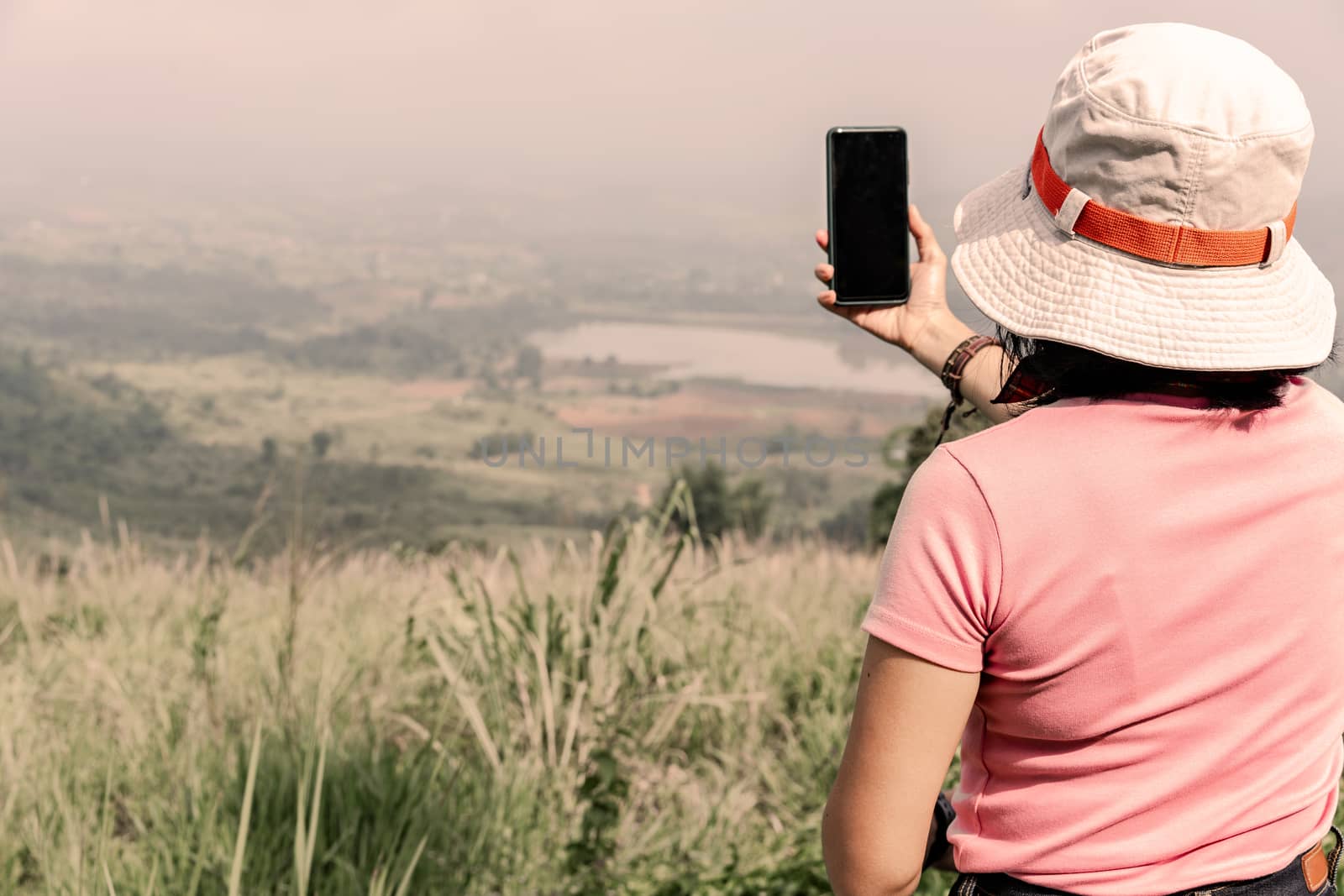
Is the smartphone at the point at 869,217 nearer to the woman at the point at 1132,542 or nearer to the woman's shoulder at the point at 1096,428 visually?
the woman at the point at 1132,542

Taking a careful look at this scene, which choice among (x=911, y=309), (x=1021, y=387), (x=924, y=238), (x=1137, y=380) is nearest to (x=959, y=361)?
(x=911, y=309)

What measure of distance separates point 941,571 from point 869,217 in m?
0.84

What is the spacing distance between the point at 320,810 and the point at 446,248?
14041 centimetres

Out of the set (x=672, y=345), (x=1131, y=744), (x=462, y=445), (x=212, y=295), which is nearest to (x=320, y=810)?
(x=1131, y=744)

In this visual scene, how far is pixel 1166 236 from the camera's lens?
1083 mm

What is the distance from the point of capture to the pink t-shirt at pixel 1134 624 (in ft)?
3.38

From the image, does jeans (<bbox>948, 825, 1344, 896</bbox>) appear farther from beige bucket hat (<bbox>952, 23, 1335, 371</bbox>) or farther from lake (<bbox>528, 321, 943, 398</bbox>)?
lake (<bbox>528, 321, 943, 398</bbox>)

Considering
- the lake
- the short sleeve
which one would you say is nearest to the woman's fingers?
the short sleeve

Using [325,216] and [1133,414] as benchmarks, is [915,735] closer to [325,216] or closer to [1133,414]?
[1133,414]

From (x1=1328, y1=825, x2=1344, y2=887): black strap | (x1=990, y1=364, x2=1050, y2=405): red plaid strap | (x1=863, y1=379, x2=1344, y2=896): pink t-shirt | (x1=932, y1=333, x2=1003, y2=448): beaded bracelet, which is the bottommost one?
(x1=1328, y1=825, x2=1344, y2=887): black strap

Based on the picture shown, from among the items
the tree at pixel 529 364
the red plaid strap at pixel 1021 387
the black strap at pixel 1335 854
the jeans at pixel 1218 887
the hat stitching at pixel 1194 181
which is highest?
the hat stitching at pixel 1194 181

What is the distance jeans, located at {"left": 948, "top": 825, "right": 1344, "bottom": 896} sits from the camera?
3.80ft

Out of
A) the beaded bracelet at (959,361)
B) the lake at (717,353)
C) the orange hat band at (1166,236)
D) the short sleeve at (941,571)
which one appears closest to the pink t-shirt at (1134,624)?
the short sleeve at (941,571)

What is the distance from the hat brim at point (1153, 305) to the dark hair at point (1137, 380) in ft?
0.10
